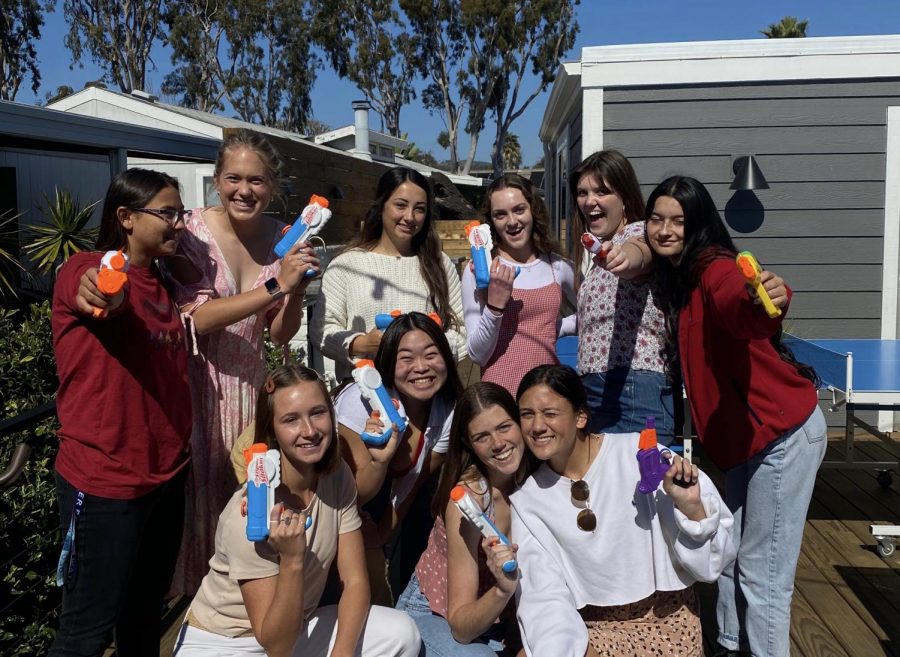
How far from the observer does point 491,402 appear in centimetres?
235

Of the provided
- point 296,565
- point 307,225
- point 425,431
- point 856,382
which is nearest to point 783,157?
point 856,382

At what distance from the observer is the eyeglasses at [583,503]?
7.39 feet

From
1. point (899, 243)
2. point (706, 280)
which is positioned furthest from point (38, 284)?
point (899, 243)

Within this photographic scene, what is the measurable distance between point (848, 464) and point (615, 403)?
96.8 inches

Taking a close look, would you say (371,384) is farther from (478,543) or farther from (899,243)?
(899,243)

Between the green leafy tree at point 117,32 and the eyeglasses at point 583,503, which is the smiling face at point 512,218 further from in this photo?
the green leafy tree at point 117,32

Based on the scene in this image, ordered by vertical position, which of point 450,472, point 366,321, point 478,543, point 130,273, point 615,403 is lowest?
point 478,543

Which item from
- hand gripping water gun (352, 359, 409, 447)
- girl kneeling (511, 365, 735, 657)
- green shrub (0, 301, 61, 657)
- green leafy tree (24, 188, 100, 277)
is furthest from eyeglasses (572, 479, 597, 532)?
green leafy tree (24, 188, 100, 277)

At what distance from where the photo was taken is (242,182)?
94.1 inches

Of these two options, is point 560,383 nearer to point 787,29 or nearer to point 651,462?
point 651,462

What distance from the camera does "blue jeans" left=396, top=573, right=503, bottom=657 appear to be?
7.65ft

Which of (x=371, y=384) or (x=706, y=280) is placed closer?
(x=706, y=280)

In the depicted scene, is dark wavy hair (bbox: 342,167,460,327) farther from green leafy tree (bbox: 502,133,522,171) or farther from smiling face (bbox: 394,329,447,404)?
green leafy tree (bbox: 502,133,522,171)

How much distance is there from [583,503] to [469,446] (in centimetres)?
36
